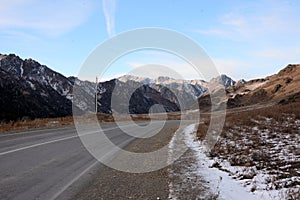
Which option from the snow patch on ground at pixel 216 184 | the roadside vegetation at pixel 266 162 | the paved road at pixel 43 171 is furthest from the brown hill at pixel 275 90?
the paved road at pixel 43 171

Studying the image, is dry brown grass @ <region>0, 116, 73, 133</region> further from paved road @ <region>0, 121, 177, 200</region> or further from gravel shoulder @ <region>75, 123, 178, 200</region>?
gravel shoulder @ <region>75, 123, 178, 200</region>

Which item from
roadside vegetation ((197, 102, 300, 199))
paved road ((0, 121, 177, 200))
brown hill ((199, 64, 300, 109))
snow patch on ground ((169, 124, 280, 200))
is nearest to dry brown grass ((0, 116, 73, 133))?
paved road ((0, 121, 177, 200))

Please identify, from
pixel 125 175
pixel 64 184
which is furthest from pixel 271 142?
pixel 64 184

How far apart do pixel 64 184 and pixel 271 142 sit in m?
9.13

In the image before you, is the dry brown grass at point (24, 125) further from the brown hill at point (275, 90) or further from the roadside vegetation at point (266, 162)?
the brown hill at point (275, 90)

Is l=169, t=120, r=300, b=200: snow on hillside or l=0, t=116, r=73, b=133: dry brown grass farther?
l=0, t=116, r=73, b=133: dry brown grass

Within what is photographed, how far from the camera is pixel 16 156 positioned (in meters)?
10.5

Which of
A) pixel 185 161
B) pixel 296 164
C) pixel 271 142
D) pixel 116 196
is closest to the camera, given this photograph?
pixel 116 196

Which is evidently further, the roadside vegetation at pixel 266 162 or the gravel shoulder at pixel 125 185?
the roadside vegetation at pixel 266 162

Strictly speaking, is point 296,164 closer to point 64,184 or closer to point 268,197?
point 268,197

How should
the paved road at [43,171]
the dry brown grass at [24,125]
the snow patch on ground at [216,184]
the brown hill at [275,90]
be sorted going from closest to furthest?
the snow patch on ground at [216,184], the paved road at [43,171], the dry brown grass at [24,125], the brown hill at [275,90]

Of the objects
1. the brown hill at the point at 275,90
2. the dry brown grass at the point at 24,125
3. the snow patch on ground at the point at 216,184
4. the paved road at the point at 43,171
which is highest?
the brown hill at the point at 275,90

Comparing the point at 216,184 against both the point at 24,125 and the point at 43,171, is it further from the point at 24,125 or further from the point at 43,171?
the point at 24,125

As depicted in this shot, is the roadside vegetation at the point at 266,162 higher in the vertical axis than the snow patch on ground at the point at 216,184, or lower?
higher
